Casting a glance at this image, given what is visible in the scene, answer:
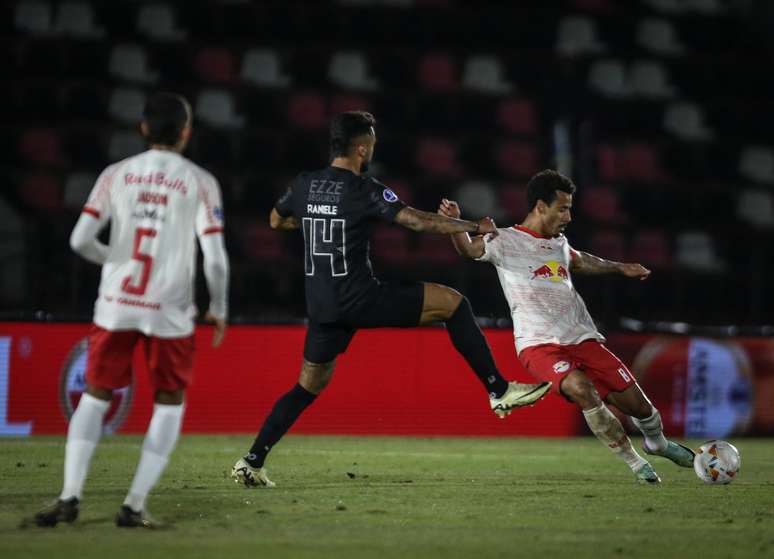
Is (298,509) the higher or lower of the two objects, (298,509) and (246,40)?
the lower

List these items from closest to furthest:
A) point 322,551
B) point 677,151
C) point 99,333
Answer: point 322,551 → point 99,333 → point 677,151

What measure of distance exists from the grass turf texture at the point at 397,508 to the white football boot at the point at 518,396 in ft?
1.64

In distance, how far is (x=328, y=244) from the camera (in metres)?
7.09

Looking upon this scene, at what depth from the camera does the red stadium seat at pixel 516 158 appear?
17.1m

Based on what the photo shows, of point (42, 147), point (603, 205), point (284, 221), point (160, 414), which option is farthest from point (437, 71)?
point (160, 414)

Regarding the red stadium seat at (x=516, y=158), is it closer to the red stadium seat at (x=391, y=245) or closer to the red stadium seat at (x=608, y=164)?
the red stadium seat at (x=608, y=164)

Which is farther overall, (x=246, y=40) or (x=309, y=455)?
(x=246, y=40)

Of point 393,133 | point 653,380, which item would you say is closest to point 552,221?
point 653,380

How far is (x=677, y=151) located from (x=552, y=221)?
34.5ft

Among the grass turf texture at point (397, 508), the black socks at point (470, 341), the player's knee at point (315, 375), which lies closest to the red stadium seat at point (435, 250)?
the grass turf texture at point (397, 508)

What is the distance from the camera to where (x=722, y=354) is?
1297 cm

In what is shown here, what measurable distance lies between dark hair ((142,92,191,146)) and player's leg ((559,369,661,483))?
3.14 meters

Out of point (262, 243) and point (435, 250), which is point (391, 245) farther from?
point (262, 243)

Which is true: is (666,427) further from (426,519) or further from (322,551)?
(322,551)
